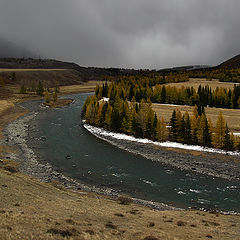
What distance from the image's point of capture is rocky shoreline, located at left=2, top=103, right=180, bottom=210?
3234 centimetres

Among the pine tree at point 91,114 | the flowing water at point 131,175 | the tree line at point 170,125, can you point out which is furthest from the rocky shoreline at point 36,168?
the tree line at point 170,125

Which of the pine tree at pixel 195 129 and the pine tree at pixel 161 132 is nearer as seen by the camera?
the pine tree at pixel 195 129

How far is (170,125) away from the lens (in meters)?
62.9

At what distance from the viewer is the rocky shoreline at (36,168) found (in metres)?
32.3

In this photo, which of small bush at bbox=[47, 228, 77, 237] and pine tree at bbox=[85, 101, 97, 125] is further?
pine tree at bbox=[85, 101, 97, 125]

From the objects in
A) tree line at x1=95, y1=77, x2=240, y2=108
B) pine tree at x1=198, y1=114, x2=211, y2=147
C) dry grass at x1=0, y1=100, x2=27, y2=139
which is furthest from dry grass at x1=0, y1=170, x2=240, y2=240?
tree line at x1=95, y1=77, x2=240, y2=108

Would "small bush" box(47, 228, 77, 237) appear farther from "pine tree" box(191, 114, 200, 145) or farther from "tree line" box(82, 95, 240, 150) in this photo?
"pine tree" box(191, 114, 200, 145)

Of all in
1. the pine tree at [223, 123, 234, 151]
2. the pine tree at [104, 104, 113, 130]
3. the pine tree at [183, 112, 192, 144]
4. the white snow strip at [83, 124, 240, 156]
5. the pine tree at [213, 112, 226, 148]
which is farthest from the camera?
the pine tree at [104, 104, 113, 130]

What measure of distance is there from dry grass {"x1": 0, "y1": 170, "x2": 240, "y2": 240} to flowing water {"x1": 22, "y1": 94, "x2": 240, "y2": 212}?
6.84 m

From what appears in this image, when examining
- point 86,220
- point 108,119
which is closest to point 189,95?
point 108,119

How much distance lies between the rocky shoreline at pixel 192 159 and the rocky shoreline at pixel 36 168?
51.4 feet

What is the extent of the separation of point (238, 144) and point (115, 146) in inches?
1126

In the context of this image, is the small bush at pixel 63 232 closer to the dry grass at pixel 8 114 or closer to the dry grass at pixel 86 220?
the dry grass at pixel 86 220

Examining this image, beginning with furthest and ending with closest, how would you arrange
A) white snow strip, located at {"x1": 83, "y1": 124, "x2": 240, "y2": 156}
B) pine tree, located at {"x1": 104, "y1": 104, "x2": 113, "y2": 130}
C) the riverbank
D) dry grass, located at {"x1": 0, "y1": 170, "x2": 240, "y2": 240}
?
pine tree, located at {"x1": 104, "y1": 104, "x2": 113, "y2": 130}
white snow strip, located at {"x1": 83, "y1": 124, "x2": 240, "y2": 156}
the riverbank
dry grass, located at {"x1": 0, "y1": 170, "x2": 240, "y2": 240}
